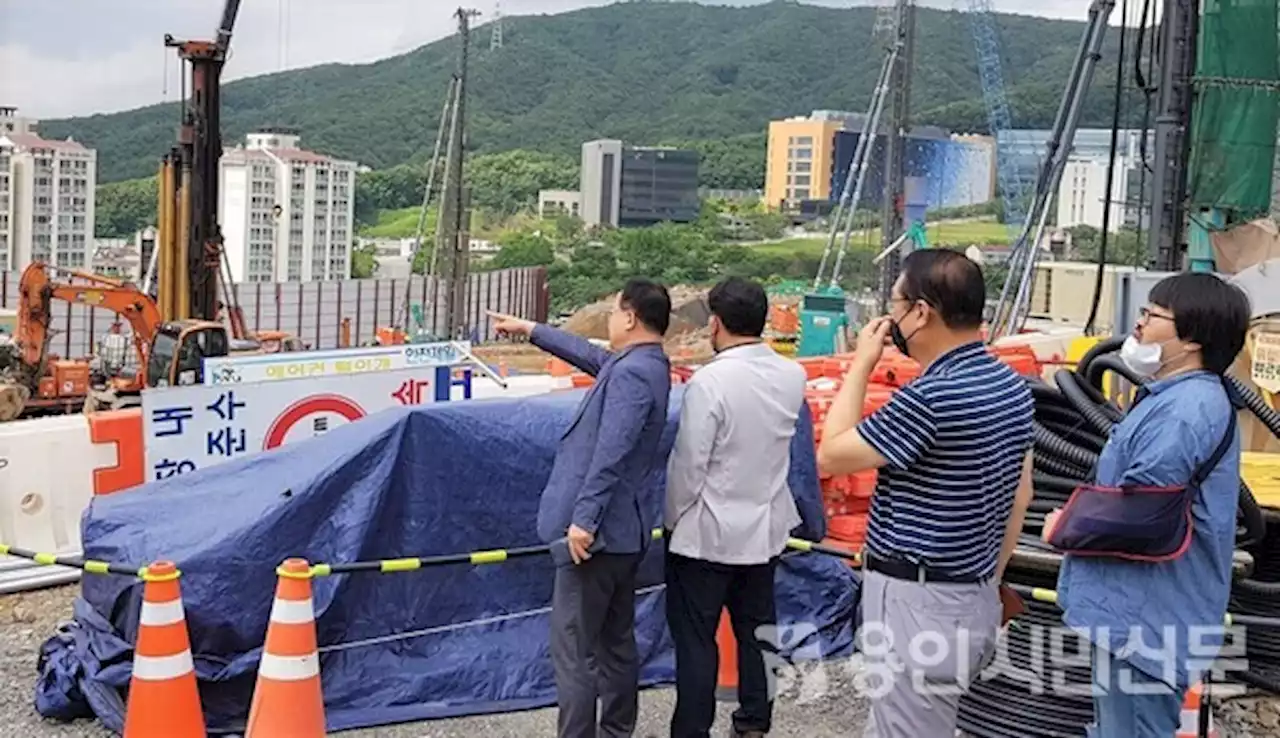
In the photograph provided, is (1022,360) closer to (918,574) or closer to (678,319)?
(918,574)

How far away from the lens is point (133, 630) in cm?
498

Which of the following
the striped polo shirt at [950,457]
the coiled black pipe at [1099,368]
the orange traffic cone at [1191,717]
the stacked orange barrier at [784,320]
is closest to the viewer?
the striped polo shirt at [950,457]

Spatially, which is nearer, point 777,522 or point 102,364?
point 777,522

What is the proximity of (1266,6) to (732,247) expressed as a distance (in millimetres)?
81830

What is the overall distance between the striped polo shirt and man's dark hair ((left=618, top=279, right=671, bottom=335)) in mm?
1334

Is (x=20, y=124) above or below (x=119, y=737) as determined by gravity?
above

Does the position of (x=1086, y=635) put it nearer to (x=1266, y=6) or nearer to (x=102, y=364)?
(x=1266, y=6)

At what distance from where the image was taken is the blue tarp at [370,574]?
5027mm

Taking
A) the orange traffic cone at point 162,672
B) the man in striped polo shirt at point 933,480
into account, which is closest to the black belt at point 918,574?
the man in striped polo shirt at point 933,480

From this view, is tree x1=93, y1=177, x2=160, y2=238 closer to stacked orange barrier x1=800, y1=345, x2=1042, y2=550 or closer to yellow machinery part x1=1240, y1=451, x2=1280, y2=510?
stacked orange barrier x1=800, y1=345, x2=1042, y2=550

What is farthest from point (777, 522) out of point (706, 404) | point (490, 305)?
point (490, 305)

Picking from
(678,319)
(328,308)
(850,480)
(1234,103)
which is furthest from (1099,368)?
(678,319)

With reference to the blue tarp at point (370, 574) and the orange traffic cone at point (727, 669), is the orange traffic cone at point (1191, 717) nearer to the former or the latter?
the blue tarp at point (370, 574)

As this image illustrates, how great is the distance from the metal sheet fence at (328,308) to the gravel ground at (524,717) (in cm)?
3070
